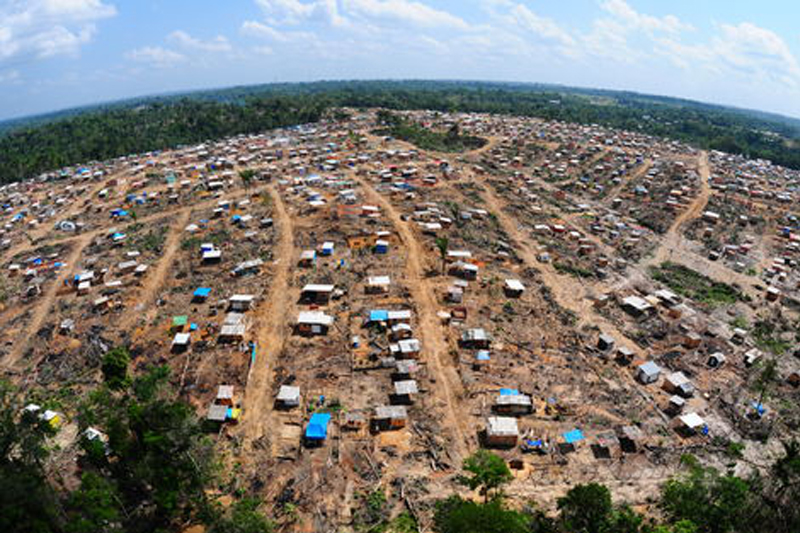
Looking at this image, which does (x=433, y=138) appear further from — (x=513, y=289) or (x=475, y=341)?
(x=475, y=341)

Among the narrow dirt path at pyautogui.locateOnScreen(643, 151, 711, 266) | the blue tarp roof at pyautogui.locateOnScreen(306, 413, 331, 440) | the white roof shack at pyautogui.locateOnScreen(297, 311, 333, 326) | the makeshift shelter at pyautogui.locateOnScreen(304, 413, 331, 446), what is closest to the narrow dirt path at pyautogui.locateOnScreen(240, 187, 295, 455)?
the white roof shack at pyautogui.locateOnScreen(297, 311, 333, 326)

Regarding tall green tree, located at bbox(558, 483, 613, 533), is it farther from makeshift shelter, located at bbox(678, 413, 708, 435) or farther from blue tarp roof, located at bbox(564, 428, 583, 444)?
makeshift shelter, located at bbox(678, 413, 708, 435)

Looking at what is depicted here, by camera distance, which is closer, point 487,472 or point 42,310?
point 487,472

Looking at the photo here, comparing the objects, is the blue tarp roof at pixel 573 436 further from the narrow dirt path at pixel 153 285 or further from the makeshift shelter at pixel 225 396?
the narrow dirt path at pixel 153 285

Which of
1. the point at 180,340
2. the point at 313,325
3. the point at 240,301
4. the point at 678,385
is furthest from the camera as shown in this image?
the point at 240,301

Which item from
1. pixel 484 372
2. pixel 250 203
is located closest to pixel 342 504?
pixel 484 372

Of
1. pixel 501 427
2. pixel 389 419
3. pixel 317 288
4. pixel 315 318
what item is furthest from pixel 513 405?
pixel 317 288

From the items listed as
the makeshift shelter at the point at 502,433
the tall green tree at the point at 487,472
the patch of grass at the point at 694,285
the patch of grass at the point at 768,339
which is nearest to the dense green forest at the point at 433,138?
the patch of grass at the point at 694,285
